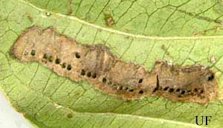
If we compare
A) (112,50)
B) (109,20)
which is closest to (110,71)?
(112,50)

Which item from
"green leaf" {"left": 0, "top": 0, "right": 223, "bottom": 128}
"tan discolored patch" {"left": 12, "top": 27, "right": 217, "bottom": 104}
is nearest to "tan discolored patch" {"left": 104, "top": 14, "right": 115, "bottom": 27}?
"green leaf" {"left": 0, "top": 0, "right": 223, "bottom": 128}

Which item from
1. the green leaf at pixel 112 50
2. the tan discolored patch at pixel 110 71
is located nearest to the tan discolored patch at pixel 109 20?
the green leaf at pixel 112 50

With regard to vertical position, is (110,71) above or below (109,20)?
below

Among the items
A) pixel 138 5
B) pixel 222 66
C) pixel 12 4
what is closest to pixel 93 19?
pixel 138 5

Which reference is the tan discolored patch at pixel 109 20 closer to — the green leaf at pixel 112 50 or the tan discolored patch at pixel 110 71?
the green leaf at pixel 112 50

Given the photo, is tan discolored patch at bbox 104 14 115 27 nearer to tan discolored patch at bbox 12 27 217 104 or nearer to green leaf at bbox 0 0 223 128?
green leaf at bbox 0 0 223 128

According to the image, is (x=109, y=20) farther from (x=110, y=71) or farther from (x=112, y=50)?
(x=110, y=71)
